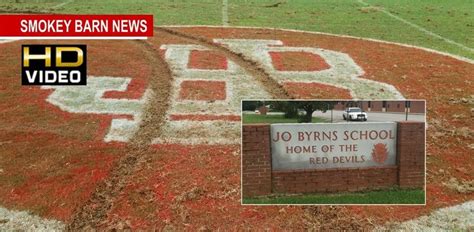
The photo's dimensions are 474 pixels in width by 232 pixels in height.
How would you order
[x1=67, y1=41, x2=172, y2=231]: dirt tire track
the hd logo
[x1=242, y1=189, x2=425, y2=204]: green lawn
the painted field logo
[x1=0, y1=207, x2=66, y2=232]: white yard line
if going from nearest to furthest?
[x1=242, y1=189, x2=425, y2=204]: green lawn < [x1=0, y1=207, x2=66, y2=232]: white yard line < [x1=67, y1=41, x2=172, y2=231]: dirt tire track < the painted field logo < the hd logo

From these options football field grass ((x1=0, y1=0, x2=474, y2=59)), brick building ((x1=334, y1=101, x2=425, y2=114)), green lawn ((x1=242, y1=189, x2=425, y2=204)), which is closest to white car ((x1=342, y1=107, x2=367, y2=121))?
brick building ((x1=334, y1=101, x2=425, y2=114))

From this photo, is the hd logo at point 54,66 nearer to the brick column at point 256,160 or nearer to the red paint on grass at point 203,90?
the red paint on grass at point 203,90

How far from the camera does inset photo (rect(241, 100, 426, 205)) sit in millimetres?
8258

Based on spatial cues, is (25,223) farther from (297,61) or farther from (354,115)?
(297,61)

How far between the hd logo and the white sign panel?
7.89 meters

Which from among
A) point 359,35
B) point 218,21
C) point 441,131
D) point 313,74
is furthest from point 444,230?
point 218,21

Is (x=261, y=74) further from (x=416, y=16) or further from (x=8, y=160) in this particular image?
(x=416, y=16)

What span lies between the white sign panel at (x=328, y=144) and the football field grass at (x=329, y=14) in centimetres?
1226

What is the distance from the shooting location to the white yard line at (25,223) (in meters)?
8.92

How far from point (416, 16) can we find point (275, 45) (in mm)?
11430

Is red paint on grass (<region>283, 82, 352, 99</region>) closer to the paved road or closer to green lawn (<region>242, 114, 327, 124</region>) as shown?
the paved road

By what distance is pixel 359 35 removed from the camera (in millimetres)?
22156

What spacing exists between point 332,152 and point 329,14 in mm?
20005

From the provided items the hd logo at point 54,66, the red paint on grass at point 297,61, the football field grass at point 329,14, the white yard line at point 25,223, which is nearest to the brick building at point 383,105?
the white yard line at point 25,223
